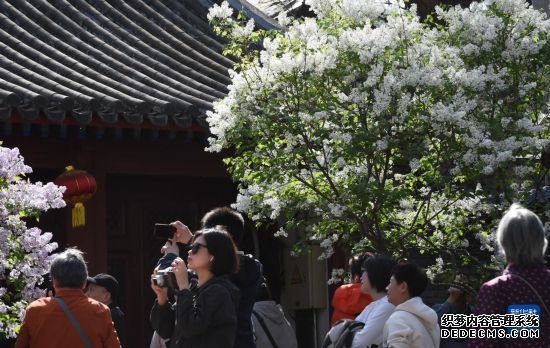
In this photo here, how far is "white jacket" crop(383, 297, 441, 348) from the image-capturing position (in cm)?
684

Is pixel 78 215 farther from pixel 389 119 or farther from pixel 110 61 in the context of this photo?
pixel 389 119

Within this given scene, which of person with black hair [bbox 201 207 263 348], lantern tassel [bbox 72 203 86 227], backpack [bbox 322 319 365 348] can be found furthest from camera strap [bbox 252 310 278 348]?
lantern tassel [bbox 72 203 86 227]

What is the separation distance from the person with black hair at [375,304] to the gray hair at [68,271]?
176cm

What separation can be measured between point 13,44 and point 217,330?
20.1 feet

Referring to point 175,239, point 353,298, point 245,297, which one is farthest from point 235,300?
point 353,298

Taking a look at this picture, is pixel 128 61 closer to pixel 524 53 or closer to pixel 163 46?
pixel 163 46

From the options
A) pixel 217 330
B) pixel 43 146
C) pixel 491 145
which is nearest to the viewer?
pixel 217 330

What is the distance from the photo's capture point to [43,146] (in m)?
10.6

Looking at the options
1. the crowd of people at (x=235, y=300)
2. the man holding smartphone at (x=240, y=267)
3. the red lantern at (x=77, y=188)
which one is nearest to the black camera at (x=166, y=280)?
the crowd of people at (x=235, y=300)

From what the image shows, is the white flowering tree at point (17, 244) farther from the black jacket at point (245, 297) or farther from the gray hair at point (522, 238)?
the gray hair at point (522, 238)

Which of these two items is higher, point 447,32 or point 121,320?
point 447,32

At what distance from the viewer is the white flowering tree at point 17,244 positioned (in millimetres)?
7812

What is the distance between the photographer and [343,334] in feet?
24.5

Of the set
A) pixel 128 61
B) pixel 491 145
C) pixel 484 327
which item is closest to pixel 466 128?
pixel 491 145
